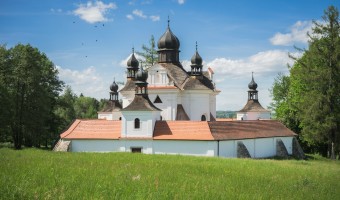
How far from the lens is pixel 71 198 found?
33.8 feet

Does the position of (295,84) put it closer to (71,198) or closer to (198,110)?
(198,110)

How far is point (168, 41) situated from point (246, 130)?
1621 centimetres

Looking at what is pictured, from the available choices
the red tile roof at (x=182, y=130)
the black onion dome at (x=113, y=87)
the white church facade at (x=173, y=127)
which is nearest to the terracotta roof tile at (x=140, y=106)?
the white church facade at (x=173, y=127)

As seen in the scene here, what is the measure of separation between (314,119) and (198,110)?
12188 mm

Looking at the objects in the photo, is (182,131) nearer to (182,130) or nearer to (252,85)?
(182,130)

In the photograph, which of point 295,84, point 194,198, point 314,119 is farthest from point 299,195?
point 295,84

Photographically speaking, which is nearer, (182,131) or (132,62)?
(182,131)

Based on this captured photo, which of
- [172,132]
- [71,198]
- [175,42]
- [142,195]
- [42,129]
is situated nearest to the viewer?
[71,198]

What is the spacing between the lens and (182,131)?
115 feet

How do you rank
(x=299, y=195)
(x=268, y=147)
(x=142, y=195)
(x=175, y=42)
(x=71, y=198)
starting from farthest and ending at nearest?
(x=175, y=42)
(x=268, y=147)
(x=299, y=195)
(x=142, y=195)
(x=71, y=198)

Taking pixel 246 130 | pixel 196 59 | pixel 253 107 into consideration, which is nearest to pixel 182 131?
pixel 246 130

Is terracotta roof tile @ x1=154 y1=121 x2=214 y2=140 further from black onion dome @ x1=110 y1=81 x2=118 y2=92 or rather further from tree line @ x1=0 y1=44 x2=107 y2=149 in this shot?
black onion dome @ x1=110 y1=81 x2=118 y2=92

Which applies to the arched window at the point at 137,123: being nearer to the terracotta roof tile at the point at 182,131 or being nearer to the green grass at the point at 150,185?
the terracotta roof tile at the point at 182,131

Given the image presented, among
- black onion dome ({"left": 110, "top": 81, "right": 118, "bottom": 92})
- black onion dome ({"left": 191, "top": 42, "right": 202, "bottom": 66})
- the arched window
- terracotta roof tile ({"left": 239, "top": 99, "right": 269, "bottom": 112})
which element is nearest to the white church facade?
the arched window
